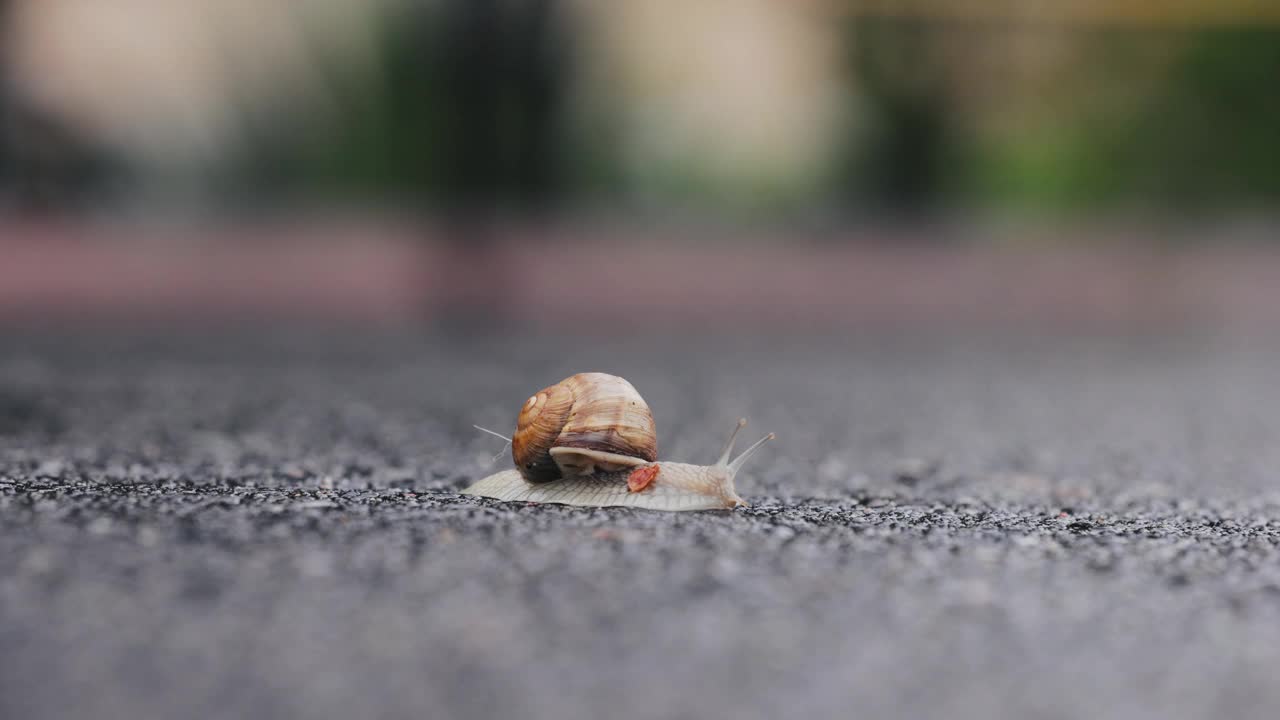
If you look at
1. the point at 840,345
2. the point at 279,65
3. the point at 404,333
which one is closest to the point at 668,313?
the point at 840,345

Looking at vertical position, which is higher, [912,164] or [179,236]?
[912,164]

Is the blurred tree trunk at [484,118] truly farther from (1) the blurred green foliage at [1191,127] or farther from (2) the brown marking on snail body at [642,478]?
(2) the brown marking on snail body at [642,478]

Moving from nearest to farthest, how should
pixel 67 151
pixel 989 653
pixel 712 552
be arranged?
pixel 989 653, pixel 712 552, pixel 67 151

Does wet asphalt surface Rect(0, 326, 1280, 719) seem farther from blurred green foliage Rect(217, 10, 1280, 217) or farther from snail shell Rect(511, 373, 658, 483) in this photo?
blurred green foliage Rect(217, 10, 1280, 217)

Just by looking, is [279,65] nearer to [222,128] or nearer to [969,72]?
[222,128]

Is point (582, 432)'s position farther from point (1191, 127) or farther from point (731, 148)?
point (1191, 127)

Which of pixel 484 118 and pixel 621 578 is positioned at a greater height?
pixel 484 118

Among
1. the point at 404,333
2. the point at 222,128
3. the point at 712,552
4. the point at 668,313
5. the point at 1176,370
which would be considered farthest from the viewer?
the point at 222,128

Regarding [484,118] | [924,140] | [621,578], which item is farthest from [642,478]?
[924,140]
